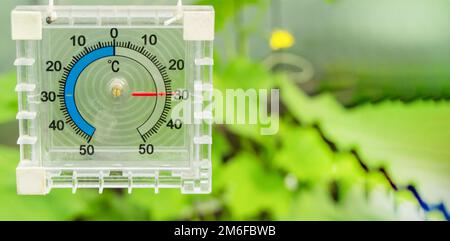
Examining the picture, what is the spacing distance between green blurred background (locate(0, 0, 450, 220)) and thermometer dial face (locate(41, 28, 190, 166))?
8cm

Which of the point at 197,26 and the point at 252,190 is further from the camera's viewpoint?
the point at 252,190

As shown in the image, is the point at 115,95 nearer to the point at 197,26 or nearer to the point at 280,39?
the point at 197,26

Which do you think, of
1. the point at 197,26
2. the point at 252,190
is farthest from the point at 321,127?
the point at 197,26

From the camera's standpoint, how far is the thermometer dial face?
2.69 feet

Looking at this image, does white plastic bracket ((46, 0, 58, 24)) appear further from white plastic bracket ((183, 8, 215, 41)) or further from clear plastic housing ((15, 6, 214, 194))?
white plastic bracket ((183, 8, 215, 41))

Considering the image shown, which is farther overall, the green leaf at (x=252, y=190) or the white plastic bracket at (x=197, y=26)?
the green leaf at (x=252, y=190)

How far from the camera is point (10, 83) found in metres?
0.89

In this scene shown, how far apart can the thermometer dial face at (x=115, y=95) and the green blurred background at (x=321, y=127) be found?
84 millimetres

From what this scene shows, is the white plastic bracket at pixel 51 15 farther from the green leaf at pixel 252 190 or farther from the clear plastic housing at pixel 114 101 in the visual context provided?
the green leaf at pixel 252 190

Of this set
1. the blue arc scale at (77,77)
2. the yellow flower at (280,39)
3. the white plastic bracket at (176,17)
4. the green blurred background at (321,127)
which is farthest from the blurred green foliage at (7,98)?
the yellow flower at (280,39)

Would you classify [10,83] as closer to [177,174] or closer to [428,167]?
[177,174]

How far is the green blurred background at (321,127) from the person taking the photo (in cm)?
90

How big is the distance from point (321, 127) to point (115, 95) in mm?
304

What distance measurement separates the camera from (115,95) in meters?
0.83
